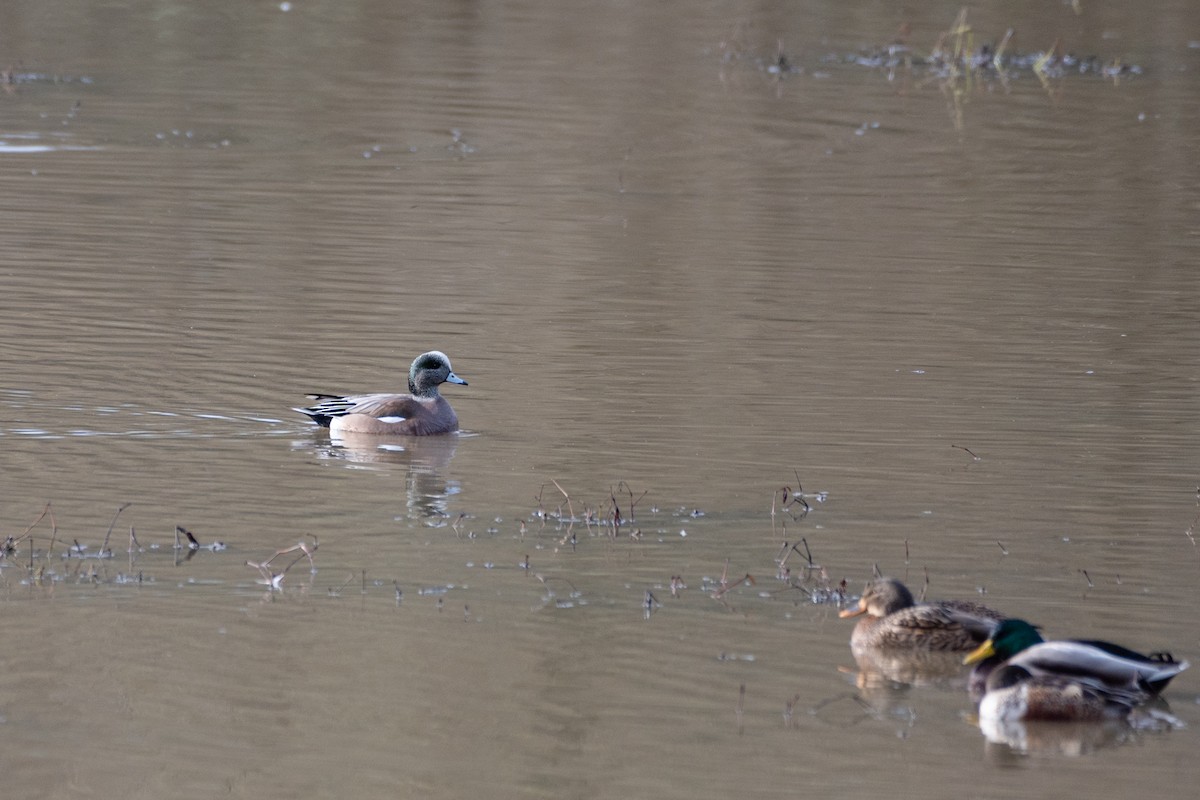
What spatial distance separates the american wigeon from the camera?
40.7 feet

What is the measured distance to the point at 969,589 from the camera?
29.2ft

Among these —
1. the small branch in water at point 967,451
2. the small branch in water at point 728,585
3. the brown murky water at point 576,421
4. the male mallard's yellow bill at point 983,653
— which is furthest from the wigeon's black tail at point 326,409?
the male mallard's yellow bill at point 983,653

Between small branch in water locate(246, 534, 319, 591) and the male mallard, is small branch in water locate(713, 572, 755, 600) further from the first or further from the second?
small branch in water locate(246, 534, 319, 591)

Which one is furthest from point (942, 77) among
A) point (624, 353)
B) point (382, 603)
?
point (382, 603)

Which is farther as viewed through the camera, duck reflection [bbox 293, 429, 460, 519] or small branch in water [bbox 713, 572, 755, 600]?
duck reflection [bbox 293, 429, 460, 519]

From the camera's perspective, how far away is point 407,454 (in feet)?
39.7

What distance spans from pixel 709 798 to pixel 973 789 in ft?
2.93

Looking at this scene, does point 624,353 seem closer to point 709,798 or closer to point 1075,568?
point 1075,568

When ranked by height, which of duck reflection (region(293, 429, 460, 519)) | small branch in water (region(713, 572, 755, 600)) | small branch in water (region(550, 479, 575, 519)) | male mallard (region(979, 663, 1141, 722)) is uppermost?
small branch in water (region(550, 479, 575, 519))

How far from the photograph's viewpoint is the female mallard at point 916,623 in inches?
314

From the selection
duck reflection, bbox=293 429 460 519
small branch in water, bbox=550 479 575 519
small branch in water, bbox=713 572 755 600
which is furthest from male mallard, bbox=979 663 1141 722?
duck reflection, bbox=293 429 460 519

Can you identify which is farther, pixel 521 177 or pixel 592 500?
pixel 521 177

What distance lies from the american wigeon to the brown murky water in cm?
23

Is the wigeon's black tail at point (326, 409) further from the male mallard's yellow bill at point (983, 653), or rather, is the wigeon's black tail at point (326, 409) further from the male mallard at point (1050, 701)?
the male mallard at point (1050, 701)
